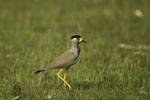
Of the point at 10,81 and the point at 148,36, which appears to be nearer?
the point at 10,81

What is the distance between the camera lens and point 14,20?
10250mm

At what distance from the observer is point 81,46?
22.7 ft

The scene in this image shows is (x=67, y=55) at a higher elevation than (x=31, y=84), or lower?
higher

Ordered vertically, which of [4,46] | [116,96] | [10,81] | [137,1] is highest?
[137,1]

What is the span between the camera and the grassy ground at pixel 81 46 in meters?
4.66

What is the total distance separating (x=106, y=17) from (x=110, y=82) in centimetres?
588

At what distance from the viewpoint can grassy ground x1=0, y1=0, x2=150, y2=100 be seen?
466 cm

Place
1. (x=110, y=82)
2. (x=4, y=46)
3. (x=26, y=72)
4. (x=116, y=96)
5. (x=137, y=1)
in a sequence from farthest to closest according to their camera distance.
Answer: (x=137, y=1) → (x=4, y=46) → (x=26, y=72) → (x=110, y=82) → (x=116, y=96)

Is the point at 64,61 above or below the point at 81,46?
below

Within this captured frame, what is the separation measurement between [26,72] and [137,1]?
7776 mm

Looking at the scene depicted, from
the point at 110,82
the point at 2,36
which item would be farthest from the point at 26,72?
the point at 2,36

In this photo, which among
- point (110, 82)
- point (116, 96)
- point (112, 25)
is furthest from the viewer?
point (112, 25)

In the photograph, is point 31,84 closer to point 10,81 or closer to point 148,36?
point 10,81

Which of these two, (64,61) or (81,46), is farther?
(81,46)
